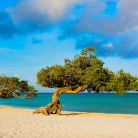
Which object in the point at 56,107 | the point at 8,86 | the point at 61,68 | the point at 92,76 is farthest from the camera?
the point at 8,86

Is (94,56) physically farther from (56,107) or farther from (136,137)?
(136,137)

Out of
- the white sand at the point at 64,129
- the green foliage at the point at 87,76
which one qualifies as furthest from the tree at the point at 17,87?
the white sand at the point at 64,129

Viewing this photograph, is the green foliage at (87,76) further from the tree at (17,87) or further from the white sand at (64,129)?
the tree at (17,87)

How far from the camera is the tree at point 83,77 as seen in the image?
18.3 meters

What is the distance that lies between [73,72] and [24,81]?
581 inches

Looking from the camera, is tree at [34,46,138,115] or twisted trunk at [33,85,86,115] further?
twisted trunk at [33,85,86,115]

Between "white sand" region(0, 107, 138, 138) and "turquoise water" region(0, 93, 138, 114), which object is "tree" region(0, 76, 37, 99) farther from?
"white sand" region(0, 107, 138, 138)

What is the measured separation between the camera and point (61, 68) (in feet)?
63.8

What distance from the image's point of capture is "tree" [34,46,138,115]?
18.3 metres

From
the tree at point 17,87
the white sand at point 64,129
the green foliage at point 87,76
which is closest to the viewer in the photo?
the white sand at point 64,129

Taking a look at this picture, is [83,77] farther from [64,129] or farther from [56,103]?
[64,129]

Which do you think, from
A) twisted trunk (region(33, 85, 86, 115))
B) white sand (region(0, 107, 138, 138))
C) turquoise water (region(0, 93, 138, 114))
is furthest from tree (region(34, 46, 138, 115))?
turquoise water (region(0, 93, 138, 114))

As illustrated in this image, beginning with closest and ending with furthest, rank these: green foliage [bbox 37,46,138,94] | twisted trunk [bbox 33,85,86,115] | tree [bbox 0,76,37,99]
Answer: green foliage [bbox 37,46,138,94] < twisted trunk [bbox 33,85,86,115] < tree [bbox 0,76,37,99]

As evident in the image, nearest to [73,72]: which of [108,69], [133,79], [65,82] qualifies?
[65,82]
